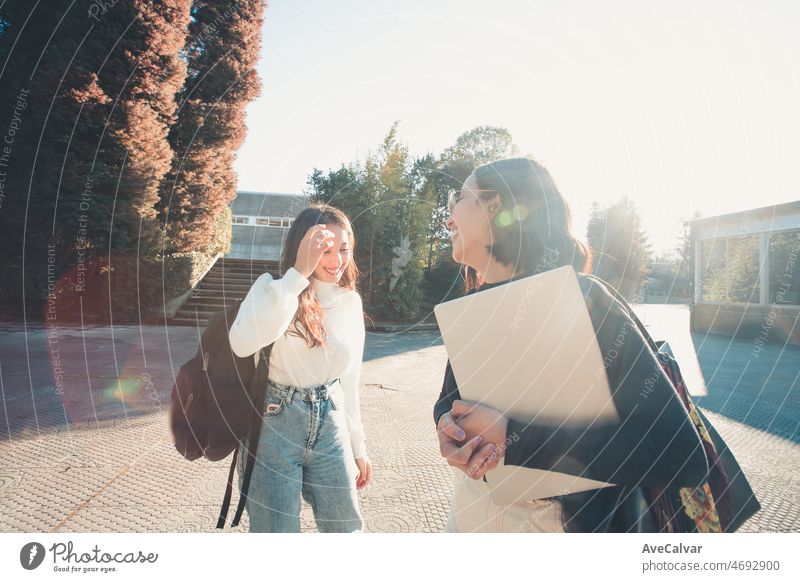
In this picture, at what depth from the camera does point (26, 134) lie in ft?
30.4

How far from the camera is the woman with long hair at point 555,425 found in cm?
79

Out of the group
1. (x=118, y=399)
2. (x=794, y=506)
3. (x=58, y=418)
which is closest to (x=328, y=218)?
(x=794, y=506)

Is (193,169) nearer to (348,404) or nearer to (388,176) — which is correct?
(388,176)

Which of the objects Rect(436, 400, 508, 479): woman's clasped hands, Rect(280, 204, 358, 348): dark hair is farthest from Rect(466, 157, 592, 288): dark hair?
Rect(280, 204, 358, 348): dark hair

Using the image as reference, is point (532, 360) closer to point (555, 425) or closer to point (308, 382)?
point (555, 425)

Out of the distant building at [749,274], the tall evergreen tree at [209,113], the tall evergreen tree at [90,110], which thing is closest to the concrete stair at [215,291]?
the tall evergreen tree at [209,113]

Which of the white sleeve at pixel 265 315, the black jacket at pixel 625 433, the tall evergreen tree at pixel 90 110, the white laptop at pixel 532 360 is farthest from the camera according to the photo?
the tall evergreen tree at pixel 90 110

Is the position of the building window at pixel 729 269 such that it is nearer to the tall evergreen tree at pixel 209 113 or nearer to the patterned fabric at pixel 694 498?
the tall evergreen tree at pixel 209 113

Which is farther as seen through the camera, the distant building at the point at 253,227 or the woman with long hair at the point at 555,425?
the distant building at the point at 253,227

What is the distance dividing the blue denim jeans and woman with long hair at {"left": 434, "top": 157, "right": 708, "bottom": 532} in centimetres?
49

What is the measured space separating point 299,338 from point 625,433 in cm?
119
